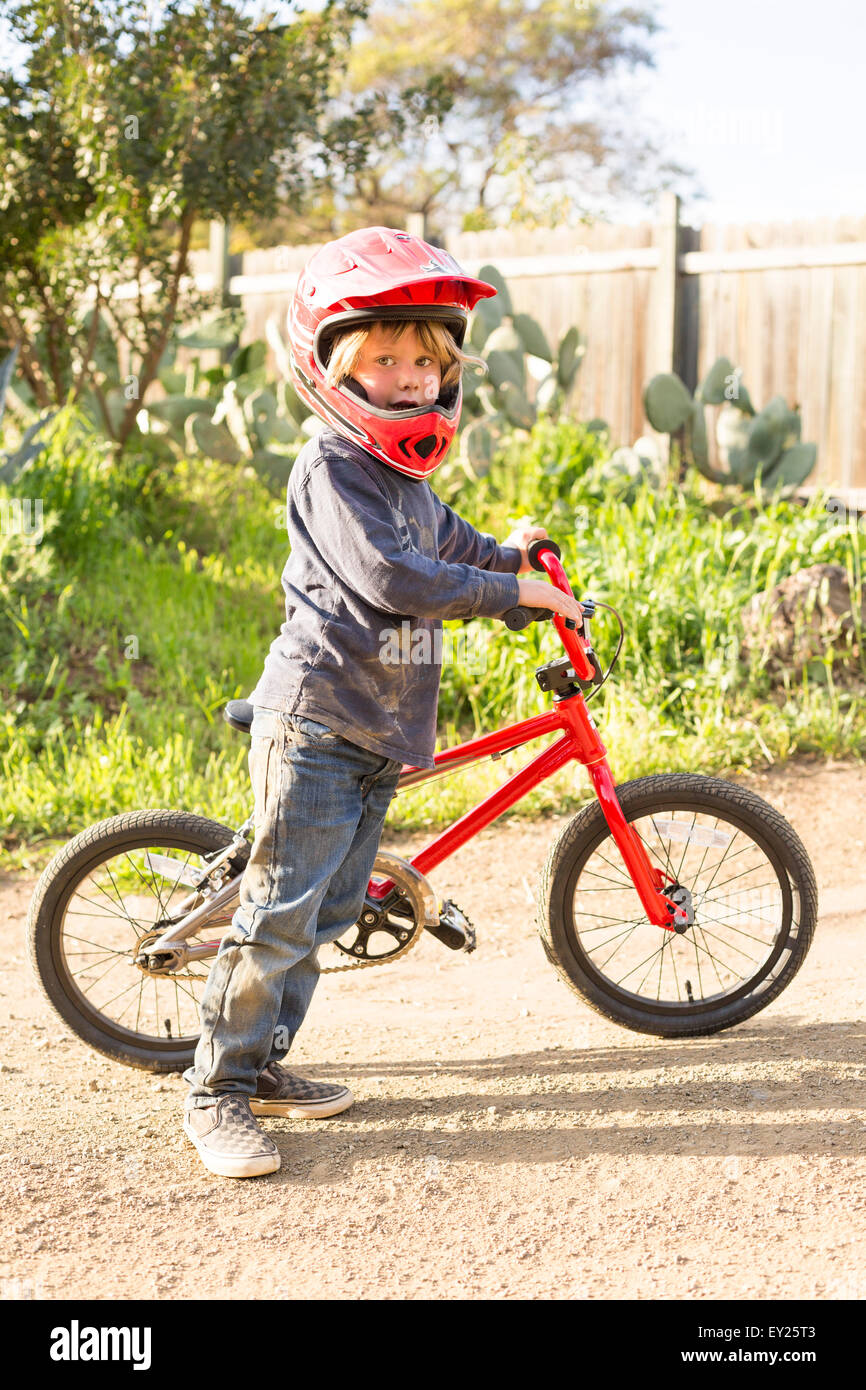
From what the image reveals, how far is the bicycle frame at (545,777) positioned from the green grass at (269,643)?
5.97 ft

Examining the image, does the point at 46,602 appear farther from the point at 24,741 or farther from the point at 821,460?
the point at 821,460

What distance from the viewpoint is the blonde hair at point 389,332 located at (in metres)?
2.56

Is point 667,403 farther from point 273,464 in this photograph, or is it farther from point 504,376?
point 273,464

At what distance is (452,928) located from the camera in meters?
3.01

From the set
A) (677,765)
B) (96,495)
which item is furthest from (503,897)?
(96,495)

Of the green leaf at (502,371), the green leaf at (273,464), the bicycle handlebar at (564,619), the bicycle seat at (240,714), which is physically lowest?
the bicycle seat at (240,714)

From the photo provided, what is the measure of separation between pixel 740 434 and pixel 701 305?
8.23 feet

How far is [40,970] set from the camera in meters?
3.08

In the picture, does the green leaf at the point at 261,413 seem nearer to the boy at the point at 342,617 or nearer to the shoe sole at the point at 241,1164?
the boy at the point at 342,617

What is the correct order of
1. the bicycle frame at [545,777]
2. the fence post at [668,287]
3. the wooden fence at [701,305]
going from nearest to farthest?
the bicycle frame at [545,777], the wooden fence at [701,305], the fence post at [668,287]

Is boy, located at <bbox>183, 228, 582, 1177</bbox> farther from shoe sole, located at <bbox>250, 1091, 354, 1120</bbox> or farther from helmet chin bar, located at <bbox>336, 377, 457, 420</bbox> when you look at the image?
shoe sole, located at <bbox>250, 1091, 354, 1120</bbox>

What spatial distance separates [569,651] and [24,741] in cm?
300

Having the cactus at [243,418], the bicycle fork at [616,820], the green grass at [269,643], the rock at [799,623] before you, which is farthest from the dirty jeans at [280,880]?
the cactus at [243,418]

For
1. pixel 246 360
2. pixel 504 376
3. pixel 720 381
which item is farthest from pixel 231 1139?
pixel 246 360
